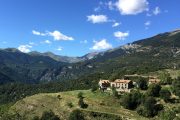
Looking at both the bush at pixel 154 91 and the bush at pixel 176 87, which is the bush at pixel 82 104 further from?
the bush at pixel 176 87

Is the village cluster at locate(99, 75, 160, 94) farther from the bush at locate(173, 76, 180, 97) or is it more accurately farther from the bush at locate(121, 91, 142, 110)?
the bush at locate(121, 91, 142, 110)

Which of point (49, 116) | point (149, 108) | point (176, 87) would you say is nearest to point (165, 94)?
point (176, 87)

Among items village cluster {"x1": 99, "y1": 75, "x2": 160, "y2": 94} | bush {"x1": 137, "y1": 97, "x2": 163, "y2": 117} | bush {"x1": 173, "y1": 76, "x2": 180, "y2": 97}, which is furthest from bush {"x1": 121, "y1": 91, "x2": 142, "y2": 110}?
village cluster {"x1": 99, "y1": 75, "x2": 160, "y2": 94}

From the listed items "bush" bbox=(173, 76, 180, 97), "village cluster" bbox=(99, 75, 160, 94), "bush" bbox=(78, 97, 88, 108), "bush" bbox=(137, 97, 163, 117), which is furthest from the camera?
"village cluster" bbox=(99, 75, 160, 94)

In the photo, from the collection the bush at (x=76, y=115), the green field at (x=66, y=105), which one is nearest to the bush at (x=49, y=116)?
the green field at (x=66, y=105)

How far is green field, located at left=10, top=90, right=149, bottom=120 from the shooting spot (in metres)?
152

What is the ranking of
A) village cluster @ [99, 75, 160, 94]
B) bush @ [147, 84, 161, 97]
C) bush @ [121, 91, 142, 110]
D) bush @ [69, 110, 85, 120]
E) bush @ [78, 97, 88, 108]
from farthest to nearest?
1. village cluster @ [99, 75, 160, 94]
2. bush @ [147, 84, 161, 97]
3. bush @ [78, 97, 88, 108]
4. bush @ [121, 91, 142, 110]
5. bush @ [69, 110, 85, 120]

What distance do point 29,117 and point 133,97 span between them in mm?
51743

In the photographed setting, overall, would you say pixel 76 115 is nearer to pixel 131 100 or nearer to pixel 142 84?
pixel 131 100

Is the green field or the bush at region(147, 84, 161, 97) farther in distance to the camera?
the bush at region(147, 84, 161, 97)

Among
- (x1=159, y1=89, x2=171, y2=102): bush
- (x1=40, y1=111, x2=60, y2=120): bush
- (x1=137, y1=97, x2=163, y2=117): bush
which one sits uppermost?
(x1=159, y1=89, x2=171, y2=102): bush

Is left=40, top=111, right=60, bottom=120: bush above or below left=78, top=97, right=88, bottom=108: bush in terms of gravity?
below

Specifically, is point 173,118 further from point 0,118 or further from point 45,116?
point 0,118

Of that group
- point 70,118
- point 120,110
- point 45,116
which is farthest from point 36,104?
point 120,110
